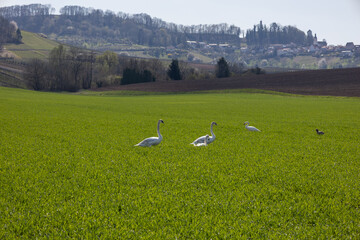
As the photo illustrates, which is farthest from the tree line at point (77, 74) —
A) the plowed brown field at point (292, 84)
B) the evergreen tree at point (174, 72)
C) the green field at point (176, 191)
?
the green field at point (176, 191)

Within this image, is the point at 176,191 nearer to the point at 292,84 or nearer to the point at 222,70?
the point at 292,84

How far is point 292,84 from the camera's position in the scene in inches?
3548

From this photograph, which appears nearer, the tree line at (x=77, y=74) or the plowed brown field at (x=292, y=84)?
the plowed brown field at (x=292, y=84)

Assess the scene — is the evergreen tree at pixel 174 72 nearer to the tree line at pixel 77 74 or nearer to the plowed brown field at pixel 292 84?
the tree line at pixel 77 74

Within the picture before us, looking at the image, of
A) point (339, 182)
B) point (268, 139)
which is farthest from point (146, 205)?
point (268, 139)

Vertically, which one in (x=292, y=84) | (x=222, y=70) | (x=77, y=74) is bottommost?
(x=292, y=84)

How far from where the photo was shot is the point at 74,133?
1881 cm

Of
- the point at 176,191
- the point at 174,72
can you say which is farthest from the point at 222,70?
the point at 176,191

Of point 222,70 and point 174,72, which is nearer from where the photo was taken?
point 222,70

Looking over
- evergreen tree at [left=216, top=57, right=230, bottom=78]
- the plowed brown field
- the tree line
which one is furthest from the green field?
the tree line

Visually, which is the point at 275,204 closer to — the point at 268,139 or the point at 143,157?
the point at 143,157

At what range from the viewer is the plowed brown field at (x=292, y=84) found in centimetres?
7931

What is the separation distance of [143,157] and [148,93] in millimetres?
82876

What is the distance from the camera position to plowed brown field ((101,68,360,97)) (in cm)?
7931
